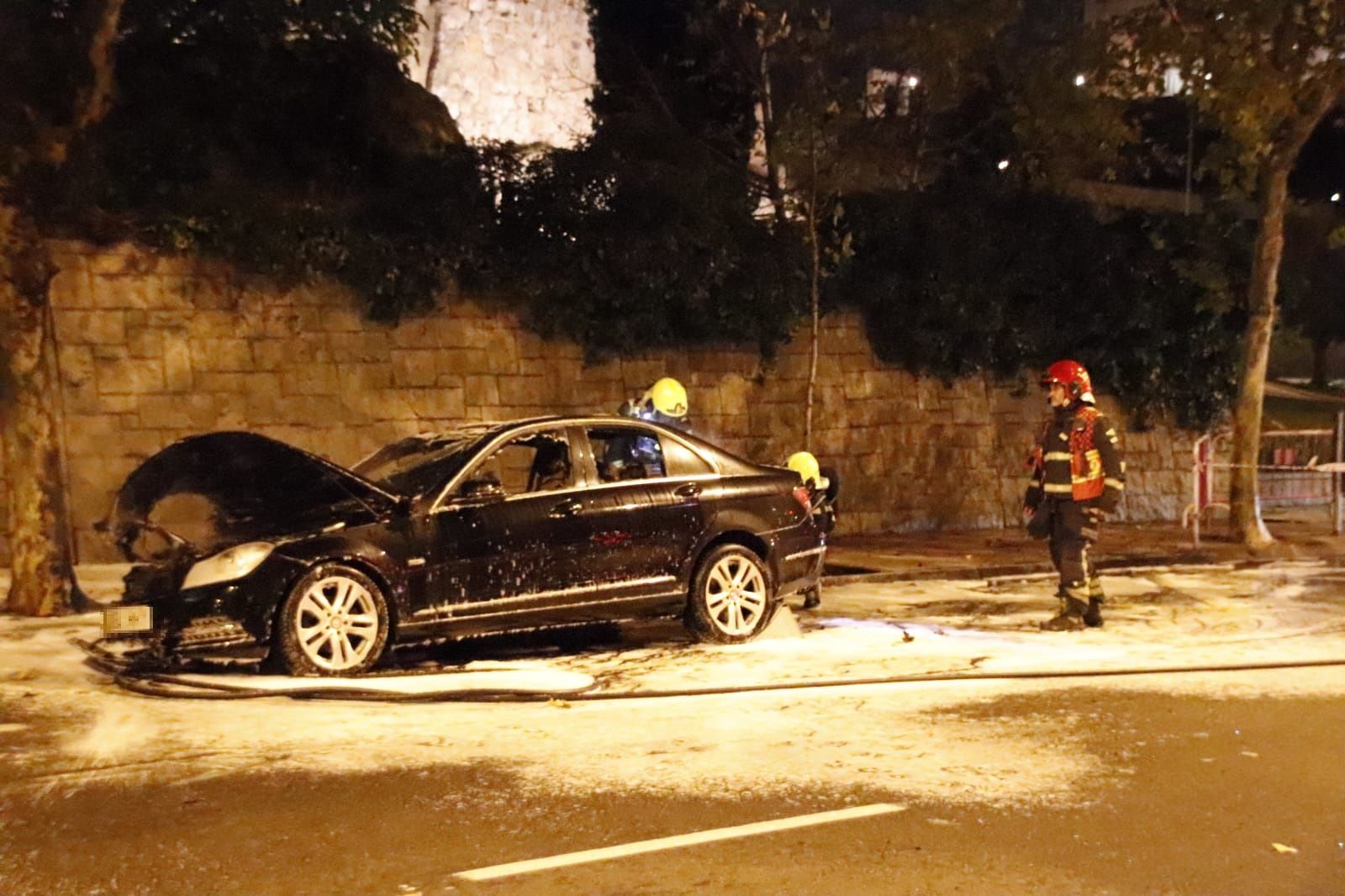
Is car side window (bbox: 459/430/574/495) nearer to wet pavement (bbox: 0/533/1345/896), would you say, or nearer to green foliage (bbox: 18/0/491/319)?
wet pavement (bbox: 0/533/1345/896)

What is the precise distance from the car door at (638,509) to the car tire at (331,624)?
1406 mm

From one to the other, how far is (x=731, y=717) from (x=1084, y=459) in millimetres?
3671

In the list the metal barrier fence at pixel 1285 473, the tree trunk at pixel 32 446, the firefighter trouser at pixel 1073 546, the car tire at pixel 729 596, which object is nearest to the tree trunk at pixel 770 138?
the metal barrier fence at pixel 1285 473

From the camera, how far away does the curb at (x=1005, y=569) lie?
12.6 m

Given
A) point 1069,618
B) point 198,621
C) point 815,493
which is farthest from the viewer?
point 815,493

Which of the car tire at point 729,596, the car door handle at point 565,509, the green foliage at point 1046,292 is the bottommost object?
the car tire at point 729,596

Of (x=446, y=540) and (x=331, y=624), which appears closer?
(x=331, y=624)

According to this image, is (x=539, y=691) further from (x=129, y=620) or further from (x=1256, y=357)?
(x=1256, y=357)

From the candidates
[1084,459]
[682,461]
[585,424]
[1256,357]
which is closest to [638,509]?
[682,461]

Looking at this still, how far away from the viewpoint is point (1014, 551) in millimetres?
14453

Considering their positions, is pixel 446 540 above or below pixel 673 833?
above

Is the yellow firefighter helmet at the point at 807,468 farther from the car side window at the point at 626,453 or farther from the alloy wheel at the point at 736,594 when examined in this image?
the car side window at the point at 626,453

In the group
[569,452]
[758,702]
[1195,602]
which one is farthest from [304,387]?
[1195,602]

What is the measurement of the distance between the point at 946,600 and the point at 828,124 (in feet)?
18.6
